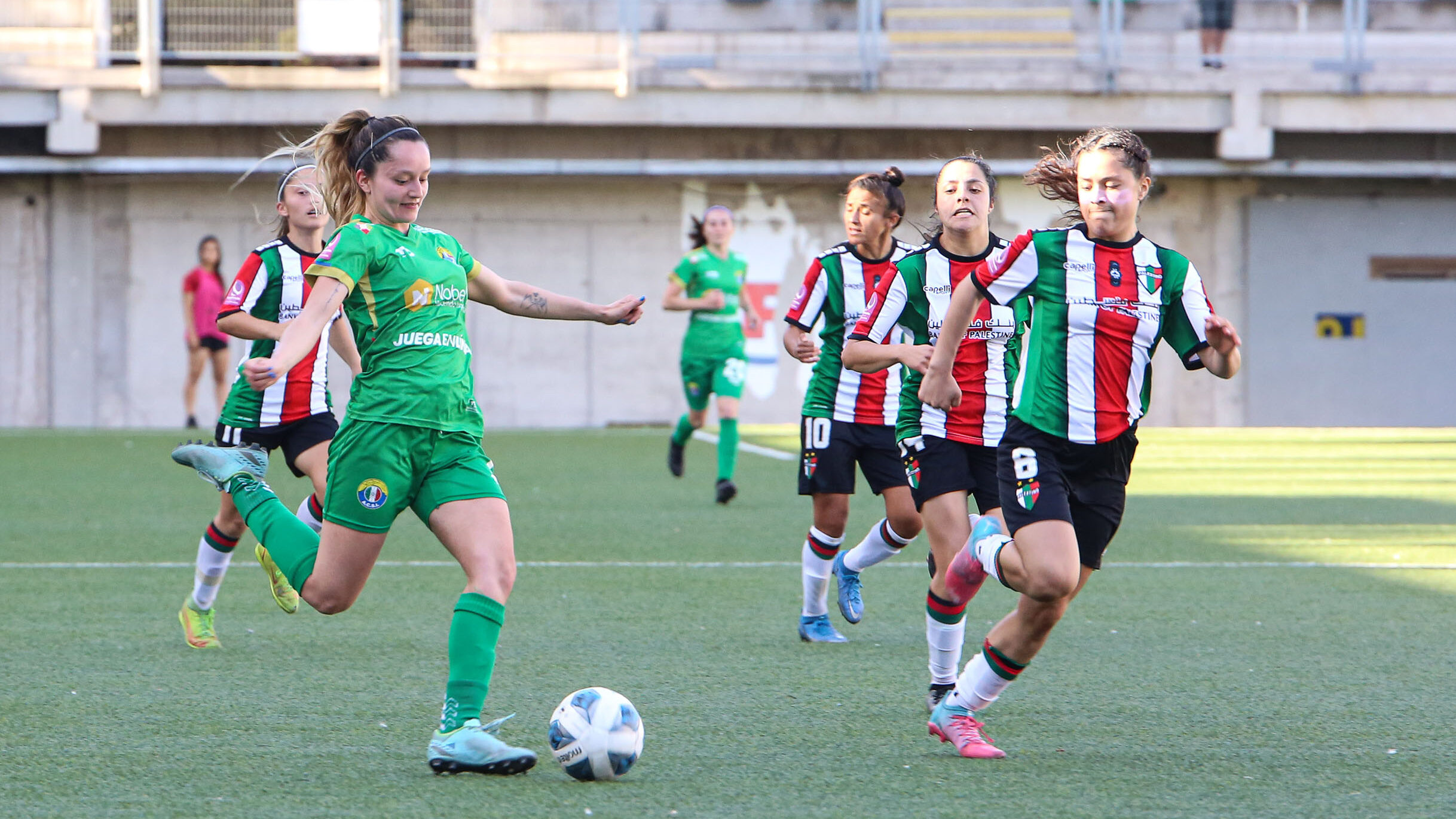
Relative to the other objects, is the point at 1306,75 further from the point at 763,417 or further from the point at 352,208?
the point at 352,208

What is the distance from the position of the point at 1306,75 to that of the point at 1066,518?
63.4 ft

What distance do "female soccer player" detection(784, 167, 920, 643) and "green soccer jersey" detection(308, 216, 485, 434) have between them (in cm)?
228

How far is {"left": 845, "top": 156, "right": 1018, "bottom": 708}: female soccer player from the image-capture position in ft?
17.7

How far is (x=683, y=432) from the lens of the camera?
42.2 feet

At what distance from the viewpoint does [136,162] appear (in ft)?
69.8

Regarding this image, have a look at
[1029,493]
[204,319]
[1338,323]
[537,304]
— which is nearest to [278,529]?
[537,304]

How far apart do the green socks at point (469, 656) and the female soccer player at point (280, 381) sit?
7.57 ft

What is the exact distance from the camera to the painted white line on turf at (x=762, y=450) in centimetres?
1612

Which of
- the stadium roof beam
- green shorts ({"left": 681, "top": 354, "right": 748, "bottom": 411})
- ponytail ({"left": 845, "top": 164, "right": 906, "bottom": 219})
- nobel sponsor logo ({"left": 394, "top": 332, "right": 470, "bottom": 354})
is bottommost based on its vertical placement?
green shorts ({"left": 681, "top": 354, "right": 748, "bottom": 411})

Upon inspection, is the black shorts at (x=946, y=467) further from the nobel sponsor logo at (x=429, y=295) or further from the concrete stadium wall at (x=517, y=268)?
the concrete stadium wall at (x=517, y=268)

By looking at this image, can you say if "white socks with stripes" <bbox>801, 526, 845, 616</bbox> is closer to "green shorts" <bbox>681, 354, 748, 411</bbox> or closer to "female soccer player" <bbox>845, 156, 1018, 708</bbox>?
"female soccer player" <bbox>845, 156, 1018, 708</bbox>

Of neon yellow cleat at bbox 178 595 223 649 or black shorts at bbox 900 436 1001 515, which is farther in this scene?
neon yellow cleat at bbox 178 595 223 649

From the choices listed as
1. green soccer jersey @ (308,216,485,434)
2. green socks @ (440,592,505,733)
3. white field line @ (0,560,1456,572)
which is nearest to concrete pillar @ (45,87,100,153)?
white field line @ (0,560,1456,572)

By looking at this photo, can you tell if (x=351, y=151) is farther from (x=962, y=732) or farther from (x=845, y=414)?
(x=845, y=414)
